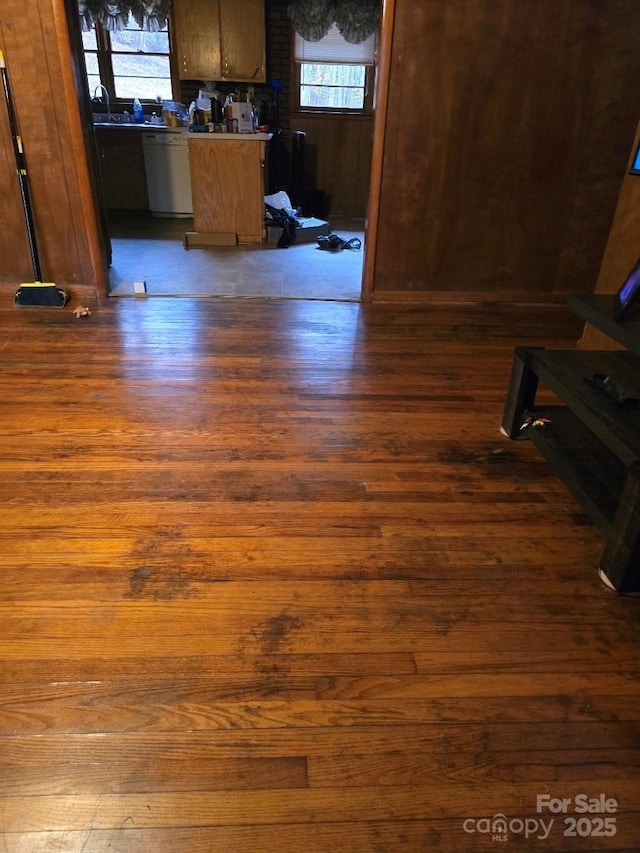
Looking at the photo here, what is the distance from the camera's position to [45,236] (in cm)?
393

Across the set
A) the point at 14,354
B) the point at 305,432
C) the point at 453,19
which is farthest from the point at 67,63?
the point at 305,432

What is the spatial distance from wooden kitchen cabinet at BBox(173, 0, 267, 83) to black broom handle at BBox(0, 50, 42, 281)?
3.46 metres

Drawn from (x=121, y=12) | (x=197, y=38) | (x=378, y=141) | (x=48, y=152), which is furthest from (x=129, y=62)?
(x=378, y=141)

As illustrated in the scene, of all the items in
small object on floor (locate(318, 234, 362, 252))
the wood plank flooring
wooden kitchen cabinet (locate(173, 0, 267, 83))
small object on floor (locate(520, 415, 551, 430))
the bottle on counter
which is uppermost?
wooden kitchen cabinet (locate(173, 0, 267, 83))

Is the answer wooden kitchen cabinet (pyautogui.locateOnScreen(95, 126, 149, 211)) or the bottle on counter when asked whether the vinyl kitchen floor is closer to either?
wooden kitchen cabinet (pyautogui.locateOnScreen(95, 126, 149, 211))

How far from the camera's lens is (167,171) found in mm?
6418

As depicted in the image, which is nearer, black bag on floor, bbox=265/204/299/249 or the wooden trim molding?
the wooden trim molding

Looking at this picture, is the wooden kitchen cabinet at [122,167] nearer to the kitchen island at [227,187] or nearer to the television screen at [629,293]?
the kitchen island at [227,187]

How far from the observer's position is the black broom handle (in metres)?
3.50

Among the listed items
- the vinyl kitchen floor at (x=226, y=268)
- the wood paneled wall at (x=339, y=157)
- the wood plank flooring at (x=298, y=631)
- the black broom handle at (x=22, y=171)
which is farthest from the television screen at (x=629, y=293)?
the wood paneled wall at (x=339, y=157)

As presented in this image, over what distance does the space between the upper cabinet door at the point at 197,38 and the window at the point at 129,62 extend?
10.2 inches

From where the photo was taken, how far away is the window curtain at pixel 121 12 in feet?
19.6

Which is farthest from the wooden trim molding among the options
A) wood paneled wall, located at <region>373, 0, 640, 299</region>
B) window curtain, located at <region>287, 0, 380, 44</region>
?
window curtain, located at <region>287, 0, 380, 44</region>

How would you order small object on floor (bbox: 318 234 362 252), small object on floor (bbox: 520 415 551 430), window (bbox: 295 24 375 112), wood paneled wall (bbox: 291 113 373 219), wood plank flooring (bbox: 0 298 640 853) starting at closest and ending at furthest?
wood plank flooring (bbox: 0 298 640 853)
small object on floor (bbox: 520 415 551 430)
small object on floor (bbox: 318 234 362 252)
window (bbox: 295 24 375 112)
wood paneled wall (bbox: 291 113 373 219)
